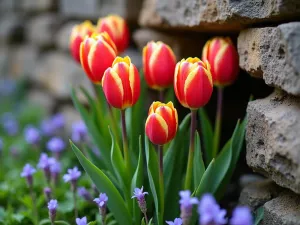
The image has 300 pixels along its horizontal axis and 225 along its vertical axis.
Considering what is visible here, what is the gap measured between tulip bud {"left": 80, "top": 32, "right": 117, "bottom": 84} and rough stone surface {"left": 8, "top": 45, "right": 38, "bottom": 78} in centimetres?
180

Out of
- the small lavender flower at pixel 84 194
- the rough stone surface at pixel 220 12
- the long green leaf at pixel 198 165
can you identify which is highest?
the rough stone surface at pixel 220 12

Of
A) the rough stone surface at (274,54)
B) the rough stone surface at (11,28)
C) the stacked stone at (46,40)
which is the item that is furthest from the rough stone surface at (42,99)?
the rough stone surface at (274,54)

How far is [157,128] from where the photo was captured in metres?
1.18

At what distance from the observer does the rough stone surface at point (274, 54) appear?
3.41 ft

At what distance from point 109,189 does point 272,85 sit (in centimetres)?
51

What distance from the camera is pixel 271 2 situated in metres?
1.19

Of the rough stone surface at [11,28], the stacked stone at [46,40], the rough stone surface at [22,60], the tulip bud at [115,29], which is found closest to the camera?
the tulip bud at [115,29]

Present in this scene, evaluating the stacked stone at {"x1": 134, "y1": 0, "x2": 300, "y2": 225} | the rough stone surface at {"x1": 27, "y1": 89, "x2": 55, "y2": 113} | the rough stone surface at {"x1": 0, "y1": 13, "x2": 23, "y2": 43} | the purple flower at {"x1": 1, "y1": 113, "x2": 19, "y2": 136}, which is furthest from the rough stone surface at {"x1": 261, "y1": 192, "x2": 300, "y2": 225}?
the rough stone surface at {"x1": 0, "y1": 13, "x2": 23, "y2": 43}

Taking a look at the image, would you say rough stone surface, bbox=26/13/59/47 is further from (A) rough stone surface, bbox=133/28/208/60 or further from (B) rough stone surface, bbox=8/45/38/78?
(A) rough stone surface, bbox=133/28/208/60

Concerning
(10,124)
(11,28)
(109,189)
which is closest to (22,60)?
(11,28)

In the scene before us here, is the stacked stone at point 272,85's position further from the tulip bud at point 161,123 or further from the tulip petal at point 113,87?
the tulip petal at point 113,87

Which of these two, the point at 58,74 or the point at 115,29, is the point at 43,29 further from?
the point at 115,29

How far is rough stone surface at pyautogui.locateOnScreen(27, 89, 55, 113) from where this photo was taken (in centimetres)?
285

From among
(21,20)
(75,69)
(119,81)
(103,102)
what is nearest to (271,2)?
(119,81)
